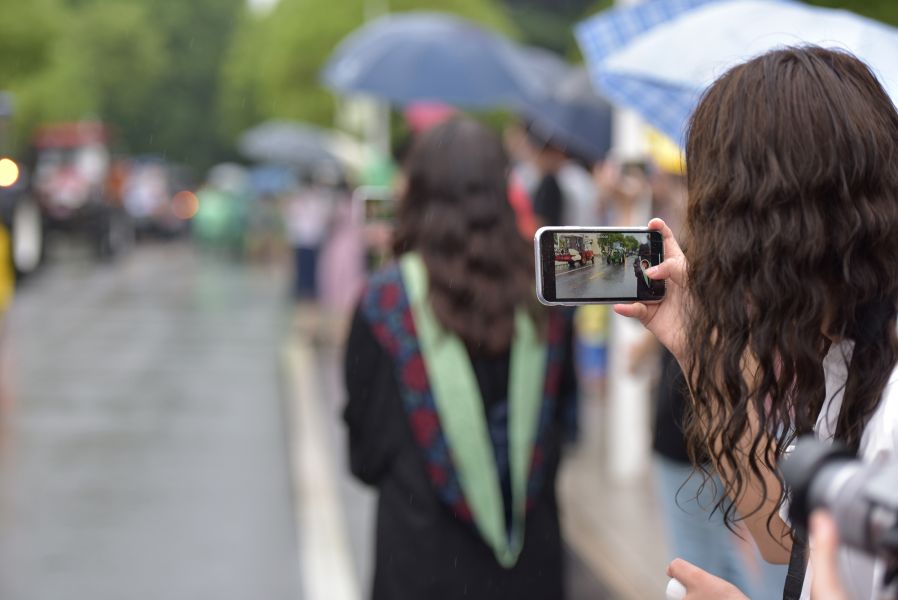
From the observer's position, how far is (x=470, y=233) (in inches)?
145

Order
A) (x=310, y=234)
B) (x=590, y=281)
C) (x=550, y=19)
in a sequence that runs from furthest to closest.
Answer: (x=550, y=19) < (x=310, y=234) < (x=590, y=281)

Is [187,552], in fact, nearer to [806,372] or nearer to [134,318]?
[806,372]

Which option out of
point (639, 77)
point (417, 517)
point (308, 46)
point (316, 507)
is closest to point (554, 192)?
point (316, 507)

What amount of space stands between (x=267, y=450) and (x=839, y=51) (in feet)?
25.7

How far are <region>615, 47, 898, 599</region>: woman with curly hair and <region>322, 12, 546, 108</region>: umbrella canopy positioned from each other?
744cm

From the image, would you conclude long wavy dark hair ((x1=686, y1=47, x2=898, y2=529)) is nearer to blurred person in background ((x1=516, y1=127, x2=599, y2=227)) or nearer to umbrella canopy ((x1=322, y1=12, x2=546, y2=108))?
blurred person in background ((x1=516, y1=127, x2=599, y2=227))

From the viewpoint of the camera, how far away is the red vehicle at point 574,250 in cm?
205

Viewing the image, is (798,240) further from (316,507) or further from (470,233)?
(316,507)

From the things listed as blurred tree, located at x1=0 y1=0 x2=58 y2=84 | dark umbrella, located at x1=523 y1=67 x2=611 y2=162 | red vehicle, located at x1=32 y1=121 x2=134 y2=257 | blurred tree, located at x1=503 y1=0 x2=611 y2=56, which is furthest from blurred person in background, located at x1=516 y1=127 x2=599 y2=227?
blurred tree, located at x1=503 y1=0 x2=611 y2=56

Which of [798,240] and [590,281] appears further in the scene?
[590,281]

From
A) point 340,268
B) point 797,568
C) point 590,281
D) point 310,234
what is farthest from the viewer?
point 310,234

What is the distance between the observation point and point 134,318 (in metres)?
18.3

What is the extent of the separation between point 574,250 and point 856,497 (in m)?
0.87

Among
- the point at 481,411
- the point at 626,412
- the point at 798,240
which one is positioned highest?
the point at 798,240
